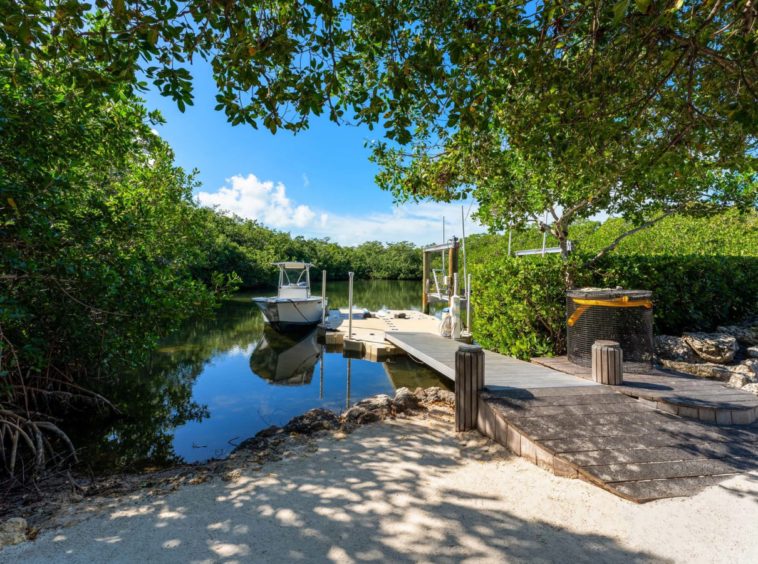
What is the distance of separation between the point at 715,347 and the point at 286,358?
1077 centimetres

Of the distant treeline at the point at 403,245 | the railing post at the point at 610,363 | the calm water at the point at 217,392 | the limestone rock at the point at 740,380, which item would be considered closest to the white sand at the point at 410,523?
the railing post at the point at 610,363

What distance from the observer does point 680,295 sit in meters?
7.32

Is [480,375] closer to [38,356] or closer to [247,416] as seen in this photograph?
[247,416]

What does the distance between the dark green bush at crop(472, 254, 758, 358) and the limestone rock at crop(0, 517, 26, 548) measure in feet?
23.2

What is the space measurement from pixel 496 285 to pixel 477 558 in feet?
19.4

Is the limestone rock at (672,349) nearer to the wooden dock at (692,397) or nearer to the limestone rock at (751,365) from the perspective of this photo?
the limestone rock at (751,365)

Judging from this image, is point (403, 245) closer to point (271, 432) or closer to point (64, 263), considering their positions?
point (271, 432)

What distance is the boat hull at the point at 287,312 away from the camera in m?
14.4

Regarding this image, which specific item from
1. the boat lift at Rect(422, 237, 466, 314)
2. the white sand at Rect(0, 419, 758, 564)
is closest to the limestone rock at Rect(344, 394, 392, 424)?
the white sand at Rect(0, 419, 758, 564)

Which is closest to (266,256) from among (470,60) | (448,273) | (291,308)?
(291,308)

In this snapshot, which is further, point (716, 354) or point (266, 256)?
point (266, 256)

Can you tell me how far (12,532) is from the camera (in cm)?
270

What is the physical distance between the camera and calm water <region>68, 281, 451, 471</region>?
562cm

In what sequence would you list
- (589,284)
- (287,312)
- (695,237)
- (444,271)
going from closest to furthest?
1. (589,284)
2. (695,237)
3. (287,312)
4. (444,271)
